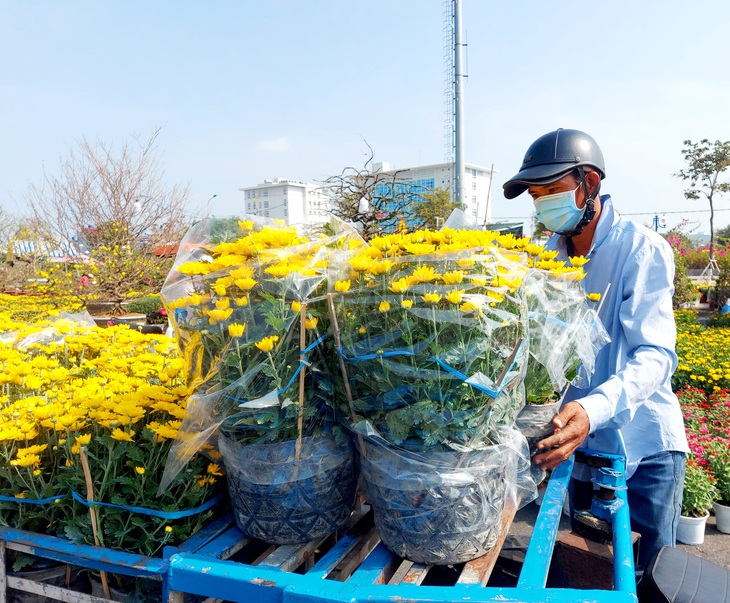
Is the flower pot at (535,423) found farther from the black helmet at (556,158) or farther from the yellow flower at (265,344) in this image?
the black helmet at (556,158)

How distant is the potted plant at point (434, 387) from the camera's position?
3.96 ft

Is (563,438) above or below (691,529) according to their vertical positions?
above

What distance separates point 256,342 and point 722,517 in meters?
4.12

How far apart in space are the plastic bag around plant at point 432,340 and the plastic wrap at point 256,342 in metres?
0.08

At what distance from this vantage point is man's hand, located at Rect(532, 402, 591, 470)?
4.97ft

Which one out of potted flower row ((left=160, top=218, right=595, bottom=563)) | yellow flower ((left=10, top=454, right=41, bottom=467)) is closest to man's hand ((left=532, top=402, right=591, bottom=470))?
potted flower row ((left=160, top=218, right=595, bottom=563))

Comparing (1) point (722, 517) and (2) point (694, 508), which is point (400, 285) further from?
→ (1) point (722, 517)

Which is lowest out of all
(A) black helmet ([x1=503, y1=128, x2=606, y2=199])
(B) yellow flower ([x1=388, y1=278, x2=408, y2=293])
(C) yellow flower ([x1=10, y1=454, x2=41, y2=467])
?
(C) yellow flower ([x1=10, y1=454, x2=41, y2=467])

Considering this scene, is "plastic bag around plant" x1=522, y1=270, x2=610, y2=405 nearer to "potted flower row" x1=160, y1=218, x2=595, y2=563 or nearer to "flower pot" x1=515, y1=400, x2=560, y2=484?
"flower pot" x1=515, y1=400, x2=560, y2=484

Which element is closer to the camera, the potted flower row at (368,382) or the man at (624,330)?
the potted flower row at (368,382)

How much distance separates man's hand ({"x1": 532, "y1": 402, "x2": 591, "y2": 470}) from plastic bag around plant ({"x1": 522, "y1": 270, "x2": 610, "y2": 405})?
10 cm

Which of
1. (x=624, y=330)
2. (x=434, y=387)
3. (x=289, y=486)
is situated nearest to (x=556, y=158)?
(x=624, y=330)

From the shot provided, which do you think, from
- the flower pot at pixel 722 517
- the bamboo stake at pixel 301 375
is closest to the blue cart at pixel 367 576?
the bamboo stake at pixel 301 375

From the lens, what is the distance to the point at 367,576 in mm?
1229
